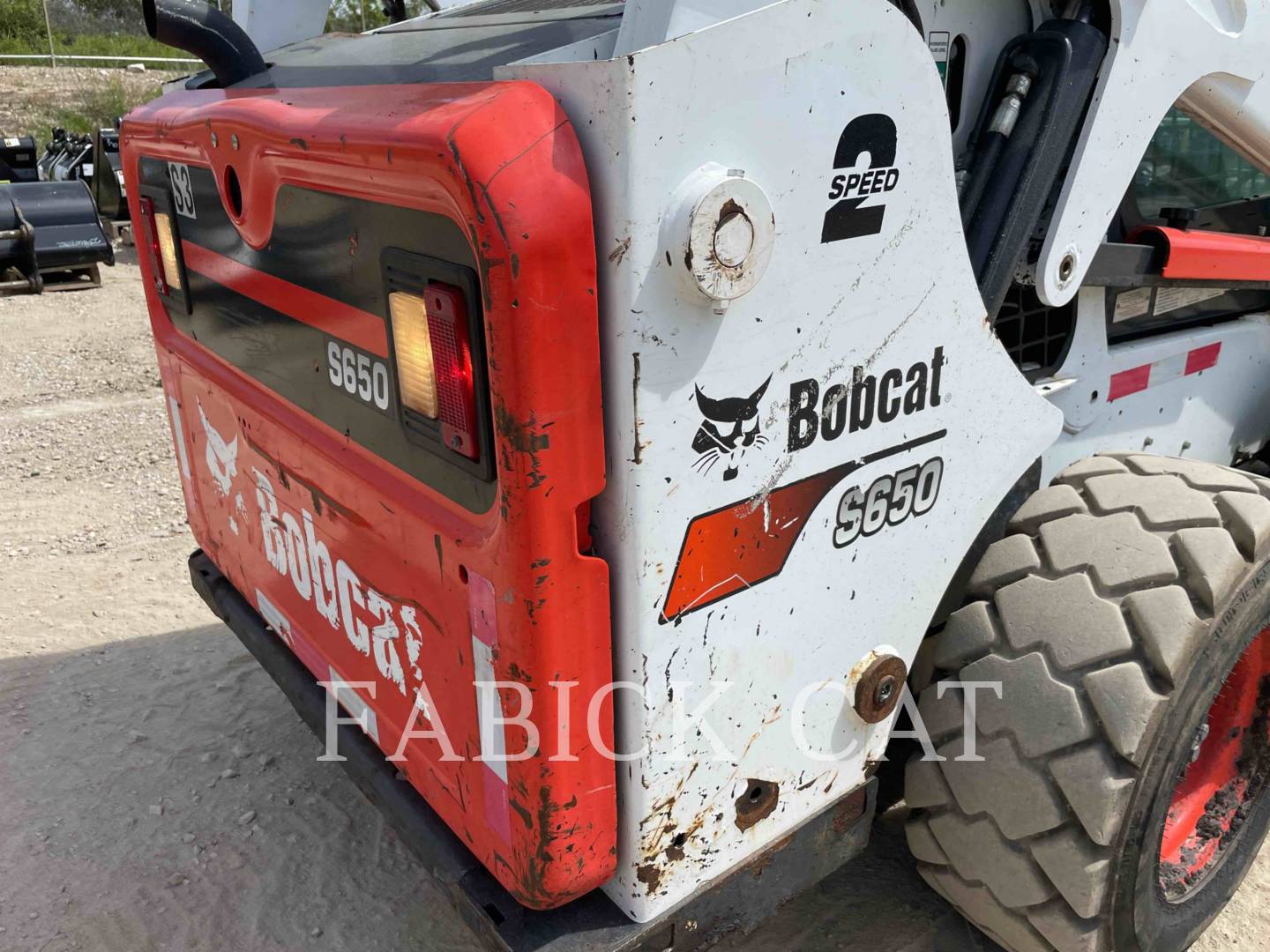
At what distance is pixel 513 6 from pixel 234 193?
0.87m

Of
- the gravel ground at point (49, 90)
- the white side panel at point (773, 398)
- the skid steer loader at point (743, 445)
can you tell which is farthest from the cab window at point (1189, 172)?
the gravel ground at point (49, 90)

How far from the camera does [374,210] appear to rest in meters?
1.41

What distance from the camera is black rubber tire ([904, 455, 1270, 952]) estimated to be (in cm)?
161

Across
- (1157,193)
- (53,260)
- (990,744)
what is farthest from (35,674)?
(53,260)

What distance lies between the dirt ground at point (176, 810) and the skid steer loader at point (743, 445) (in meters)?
0.58

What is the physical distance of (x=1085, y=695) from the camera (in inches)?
63.5

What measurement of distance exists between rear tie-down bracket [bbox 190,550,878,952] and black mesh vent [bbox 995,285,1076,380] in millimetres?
843

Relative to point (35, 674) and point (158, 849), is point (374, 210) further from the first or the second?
point (35, 674)

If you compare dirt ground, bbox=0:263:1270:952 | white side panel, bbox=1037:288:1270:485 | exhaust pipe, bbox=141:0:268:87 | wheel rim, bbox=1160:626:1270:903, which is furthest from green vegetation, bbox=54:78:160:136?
wheel rim, bbox=1160:626:1270:903

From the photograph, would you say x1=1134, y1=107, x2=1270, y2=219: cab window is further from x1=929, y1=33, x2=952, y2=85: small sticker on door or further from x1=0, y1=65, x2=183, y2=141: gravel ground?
x1=0, y1=65, x2=183, y2=141: gravel ground

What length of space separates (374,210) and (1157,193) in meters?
1.70

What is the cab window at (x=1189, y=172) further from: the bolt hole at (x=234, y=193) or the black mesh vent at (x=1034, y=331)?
the bolt hole at (x=234, y=193)

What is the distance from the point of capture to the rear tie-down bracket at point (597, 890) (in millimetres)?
1496

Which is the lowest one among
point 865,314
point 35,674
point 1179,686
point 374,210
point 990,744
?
point 35,674
